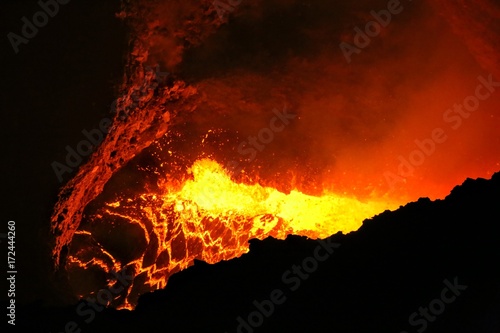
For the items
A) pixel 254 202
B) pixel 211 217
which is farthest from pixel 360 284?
pixel 211 217

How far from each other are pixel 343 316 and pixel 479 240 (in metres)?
1.20

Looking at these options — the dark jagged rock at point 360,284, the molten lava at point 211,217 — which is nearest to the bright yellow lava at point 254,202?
the molten lava at point 211,217

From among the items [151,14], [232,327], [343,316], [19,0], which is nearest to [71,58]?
[19,0]

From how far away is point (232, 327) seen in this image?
11.4 ft

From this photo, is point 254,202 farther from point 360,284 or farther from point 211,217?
point 360,284

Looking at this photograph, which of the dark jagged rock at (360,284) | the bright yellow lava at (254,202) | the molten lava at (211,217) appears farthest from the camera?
the bright yellow lava at (254,202)

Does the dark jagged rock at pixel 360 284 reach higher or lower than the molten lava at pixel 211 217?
higher

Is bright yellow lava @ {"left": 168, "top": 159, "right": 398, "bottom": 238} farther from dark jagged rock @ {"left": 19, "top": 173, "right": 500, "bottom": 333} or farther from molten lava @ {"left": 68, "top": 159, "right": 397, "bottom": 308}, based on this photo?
dark jagged rock @ {"left": 19, "top": 173, "right": 500, "bottom": 333}

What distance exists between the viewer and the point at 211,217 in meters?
8.18

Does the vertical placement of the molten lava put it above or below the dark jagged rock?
below

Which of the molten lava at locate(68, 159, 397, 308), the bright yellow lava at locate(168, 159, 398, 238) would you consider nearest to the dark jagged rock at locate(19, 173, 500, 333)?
the molten lava at locate(68, 159, 397, 308)

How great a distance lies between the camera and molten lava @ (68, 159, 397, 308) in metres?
7.75

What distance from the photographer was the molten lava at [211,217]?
7.75 m

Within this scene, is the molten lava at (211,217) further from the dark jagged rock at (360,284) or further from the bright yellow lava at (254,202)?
the dark jagged rock at (360,284)
